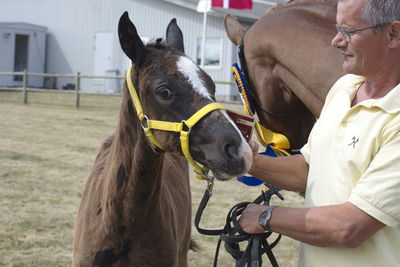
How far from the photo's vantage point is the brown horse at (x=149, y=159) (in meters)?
2.28

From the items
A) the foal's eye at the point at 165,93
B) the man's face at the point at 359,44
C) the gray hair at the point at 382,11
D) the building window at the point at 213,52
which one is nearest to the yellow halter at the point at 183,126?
A: the foal's eye at the point at 165,93

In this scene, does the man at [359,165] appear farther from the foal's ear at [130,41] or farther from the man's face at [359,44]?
the foal's ear at [130,41]

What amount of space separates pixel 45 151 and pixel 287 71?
694 centimetres

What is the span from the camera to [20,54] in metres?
27.4

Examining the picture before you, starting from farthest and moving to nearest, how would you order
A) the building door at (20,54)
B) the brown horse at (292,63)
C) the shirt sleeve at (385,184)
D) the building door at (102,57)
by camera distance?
the building door at (20,54), the building door at (102,57), the brown horse at (292,63), the shirt sleeve at (385,184)

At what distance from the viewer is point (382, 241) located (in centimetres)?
187

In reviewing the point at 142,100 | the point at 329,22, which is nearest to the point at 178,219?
the point at 142,100

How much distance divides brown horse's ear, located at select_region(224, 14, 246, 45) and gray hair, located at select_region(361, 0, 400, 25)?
224 centimetres

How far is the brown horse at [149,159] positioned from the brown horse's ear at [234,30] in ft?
3.72

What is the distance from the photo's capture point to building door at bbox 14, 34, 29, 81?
2686cm

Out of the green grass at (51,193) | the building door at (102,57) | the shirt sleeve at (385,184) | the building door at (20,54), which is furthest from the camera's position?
the building door at (20,54)

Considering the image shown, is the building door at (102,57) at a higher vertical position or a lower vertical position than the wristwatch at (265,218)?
higher

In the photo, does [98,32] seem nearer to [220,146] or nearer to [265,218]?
[220,146]

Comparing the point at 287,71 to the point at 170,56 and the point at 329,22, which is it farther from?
the point at 170,56
